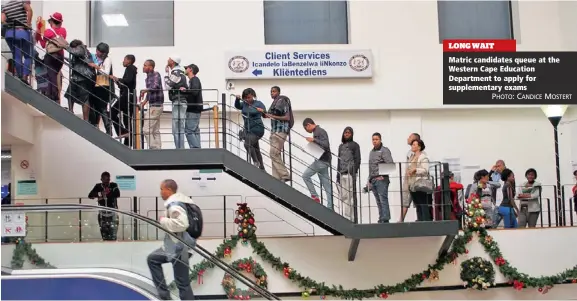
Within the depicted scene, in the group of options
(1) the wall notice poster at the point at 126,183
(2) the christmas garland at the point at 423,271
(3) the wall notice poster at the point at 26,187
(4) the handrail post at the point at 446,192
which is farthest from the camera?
(1) the wall notice poster at the point at 126,183

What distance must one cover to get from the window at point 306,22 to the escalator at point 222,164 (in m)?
4.79

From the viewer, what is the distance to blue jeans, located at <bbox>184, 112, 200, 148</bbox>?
11.0 meters

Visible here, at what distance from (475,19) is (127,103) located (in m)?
8.38

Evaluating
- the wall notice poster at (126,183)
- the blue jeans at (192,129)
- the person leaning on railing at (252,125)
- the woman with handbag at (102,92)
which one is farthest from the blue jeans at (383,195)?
the wall notice poster at (126,183)

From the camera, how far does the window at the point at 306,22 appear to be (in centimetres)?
1535

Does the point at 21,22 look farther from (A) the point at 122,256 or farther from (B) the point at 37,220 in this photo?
(A) the point at 122,256

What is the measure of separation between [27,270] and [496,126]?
1040 cm

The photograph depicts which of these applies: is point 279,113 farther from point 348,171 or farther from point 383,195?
point 383,195

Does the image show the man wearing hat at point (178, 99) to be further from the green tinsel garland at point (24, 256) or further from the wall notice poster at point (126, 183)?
the wall notice poster at point (126, 183)

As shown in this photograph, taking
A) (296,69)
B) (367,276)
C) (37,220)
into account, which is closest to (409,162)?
(367,276)

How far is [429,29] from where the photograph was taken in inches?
596

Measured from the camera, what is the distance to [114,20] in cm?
1525

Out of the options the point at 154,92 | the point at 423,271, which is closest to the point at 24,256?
the point at 154,92

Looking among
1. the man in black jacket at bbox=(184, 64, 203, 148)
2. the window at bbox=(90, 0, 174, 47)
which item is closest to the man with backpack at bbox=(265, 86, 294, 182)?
the man in black jacket at bbox=(184, 64, 203, 148)
